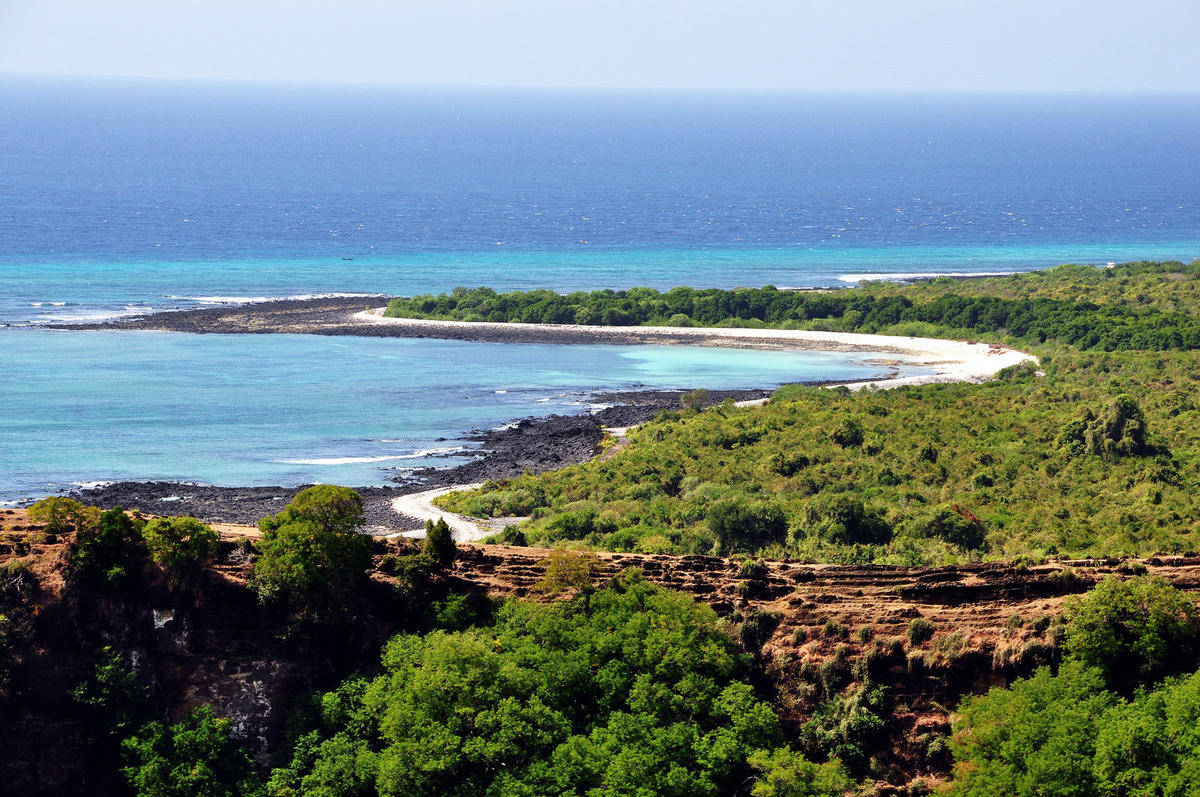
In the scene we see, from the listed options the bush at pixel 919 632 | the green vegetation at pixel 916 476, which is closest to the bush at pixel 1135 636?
the bush at pixel 919 632

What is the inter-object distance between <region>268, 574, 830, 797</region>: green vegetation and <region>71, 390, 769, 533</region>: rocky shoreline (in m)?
31.8

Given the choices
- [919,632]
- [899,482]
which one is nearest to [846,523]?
[899,482]

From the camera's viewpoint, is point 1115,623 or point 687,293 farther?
point 687,293

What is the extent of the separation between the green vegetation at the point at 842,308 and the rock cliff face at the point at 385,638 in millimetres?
96252

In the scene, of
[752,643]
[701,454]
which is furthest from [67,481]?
[752,643]

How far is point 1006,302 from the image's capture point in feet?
492

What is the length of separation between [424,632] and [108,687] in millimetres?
10509

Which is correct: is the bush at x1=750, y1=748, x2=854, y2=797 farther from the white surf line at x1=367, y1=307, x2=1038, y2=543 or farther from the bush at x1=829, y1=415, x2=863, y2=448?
the white surf line at x1=367, y1=307, x2=1038, y2=543

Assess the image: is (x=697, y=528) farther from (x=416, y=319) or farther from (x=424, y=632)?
(x=416, y=319)

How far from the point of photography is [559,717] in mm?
42594

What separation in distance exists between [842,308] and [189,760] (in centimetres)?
12056

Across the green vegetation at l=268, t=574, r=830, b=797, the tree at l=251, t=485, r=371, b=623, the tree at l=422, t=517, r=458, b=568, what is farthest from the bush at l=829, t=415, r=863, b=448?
the tree at l=251, t=485, r=371, b=623

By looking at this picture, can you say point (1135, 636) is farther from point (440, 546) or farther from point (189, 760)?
point (189, 760)

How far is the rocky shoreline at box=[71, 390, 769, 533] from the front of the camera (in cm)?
8119
